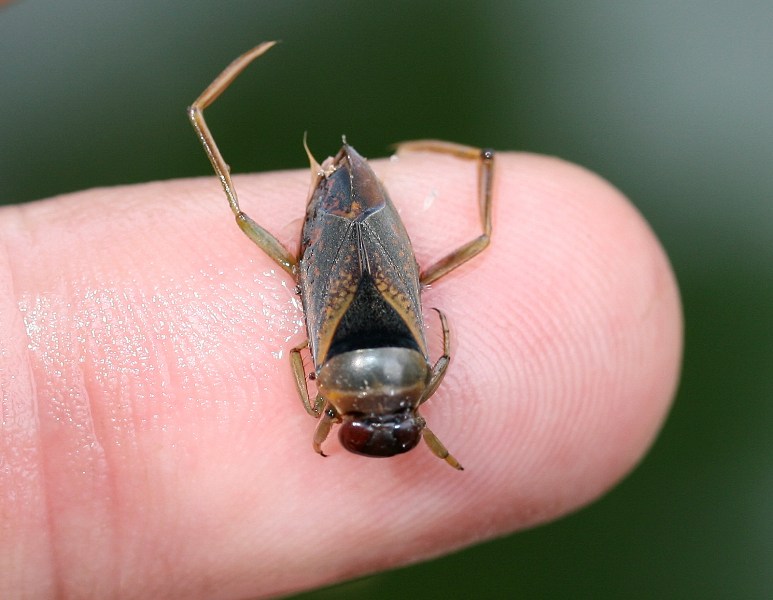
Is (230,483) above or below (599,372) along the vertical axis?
below

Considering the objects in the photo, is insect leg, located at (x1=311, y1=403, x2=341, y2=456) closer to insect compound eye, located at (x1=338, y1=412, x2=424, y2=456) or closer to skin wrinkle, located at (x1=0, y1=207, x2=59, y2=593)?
insect compound eye, located at (x1=338, y1=412, x2=424, y2=456)

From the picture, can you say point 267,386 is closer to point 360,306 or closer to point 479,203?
point 360,306

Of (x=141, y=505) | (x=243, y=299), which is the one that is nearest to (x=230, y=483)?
(x=141, y=505)

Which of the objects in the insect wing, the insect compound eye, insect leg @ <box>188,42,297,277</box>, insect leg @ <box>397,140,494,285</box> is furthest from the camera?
insect leg @ <box>397,140,494,285</box>

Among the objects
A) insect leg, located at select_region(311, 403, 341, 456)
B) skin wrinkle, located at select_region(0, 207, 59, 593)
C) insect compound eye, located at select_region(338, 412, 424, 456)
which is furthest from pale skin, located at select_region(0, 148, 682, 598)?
insect compound eye, located at select_region(338, 412, 424, 456)

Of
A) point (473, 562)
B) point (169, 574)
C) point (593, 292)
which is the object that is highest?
point (593, 292)

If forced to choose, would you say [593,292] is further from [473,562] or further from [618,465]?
[473,562]

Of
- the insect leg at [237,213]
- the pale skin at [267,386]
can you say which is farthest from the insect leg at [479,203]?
the insect leg at [237,213]
